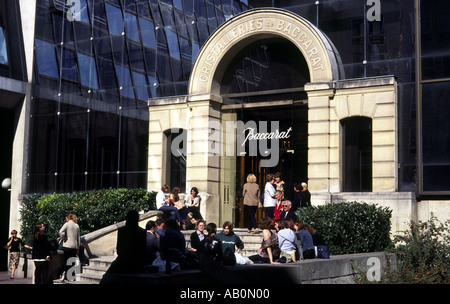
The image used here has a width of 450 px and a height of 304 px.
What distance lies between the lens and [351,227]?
16500mm

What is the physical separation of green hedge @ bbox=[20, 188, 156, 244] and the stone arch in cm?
402

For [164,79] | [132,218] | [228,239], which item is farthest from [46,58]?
[132,218]

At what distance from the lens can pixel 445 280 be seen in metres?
14.6

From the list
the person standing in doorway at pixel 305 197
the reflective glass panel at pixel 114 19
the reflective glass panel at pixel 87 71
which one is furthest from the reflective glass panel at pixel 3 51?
the person standing in doorway at pixel 305 197

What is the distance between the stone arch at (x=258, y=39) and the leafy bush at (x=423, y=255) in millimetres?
5312

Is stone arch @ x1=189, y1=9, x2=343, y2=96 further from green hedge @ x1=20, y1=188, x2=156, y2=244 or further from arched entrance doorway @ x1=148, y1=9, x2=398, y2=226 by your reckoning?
green hedge @ x1=20, y1=188, x2=156, y2=244

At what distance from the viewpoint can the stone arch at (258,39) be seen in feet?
62.8

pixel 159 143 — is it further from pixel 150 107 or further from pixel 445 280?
pixel 445 280

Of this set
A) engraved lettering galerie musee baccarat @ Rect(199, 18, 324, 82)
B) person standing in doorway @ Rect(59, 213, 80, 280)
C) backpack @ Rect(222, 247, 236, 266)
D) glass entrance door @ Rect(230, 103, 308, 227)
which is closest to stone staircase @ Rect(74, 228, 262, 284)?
person standing in doorway @ Rect(59, 213, 80, 280)

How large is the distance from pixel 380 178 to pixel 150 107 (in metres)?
8.72

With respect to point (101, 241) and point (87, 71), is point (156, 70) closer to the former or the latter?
point (87, 71)

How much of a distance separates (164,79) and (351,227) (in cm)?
933
